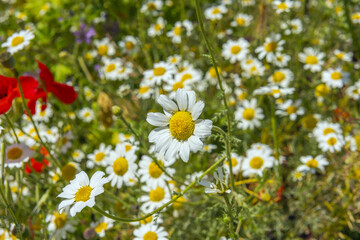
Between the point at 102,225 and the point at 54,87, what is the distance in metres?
0.70

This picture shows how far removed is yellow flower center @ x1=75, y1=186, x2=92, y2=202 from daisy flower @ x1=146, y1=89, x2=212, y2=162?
9.1 inches

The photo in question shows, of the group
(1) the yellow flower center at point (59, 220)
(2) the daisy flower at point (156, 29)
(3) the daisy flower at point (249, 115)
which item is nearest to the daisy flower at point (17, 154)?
(1) the yellow flower center at point (59, 220)

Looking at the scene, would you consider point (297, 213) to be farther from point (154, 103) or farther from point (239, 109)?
point (154, 103)

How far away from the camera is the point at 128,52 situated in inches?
106

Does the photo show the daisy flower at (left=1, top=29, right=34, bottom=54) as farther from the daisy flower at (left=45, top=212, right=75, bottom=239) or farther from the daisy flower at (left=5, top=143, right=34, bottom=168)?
the daisy flower at (left=45, top=212, right=75, bottom=239)

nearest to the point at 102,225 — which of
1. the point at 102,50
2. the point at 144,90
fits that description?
the point at 144,90

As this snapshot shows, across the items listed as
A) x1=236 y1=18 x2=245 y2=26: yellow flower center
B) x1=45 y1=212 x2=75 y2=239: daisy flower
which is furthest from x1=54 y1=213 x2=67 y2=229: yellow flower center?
x1=236 y1=18 x2=245 y2=26: yellow flower center

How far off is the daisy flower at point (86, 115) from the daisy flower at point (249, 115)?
3.81ft

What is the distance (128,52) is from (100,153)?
1159 millimetres

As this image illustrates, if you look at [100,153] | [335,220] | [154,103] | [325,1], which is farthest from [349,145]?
[325,1]

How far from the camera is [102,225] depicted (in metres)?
1.47

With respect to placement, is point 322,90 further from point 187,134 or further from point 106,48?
point 106,48

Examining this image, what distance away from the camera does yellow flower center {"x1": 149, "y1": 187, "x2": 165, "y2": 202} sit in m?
1.46

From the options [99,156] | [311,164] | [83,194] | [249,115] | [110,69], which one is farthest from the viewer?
[110,69]
